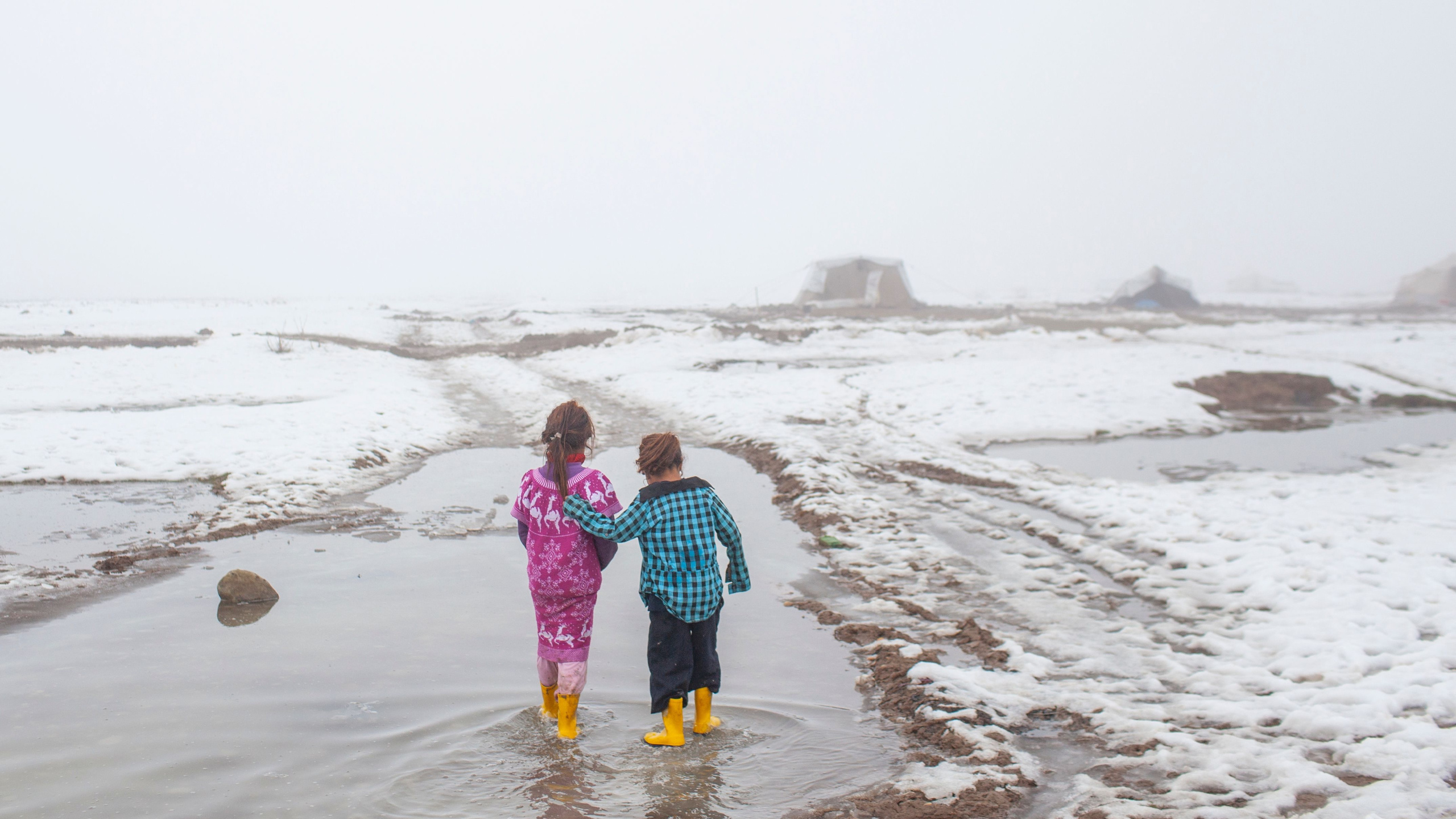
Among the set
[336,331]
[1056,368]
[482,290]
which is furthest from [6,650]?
[482,290]

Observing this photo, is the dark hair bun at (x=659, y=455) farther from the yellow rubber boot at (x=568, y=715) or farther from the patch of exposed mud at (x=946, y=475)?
the patch of exposed mud at (x=946, y=475)

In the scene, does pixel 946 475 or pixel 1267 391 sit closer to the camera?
pixel 946 475

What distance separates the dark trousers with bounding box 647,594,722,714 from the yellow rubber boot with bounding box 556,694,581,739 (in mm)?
456

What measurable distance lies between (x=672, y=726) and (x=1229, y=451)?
1310 cm

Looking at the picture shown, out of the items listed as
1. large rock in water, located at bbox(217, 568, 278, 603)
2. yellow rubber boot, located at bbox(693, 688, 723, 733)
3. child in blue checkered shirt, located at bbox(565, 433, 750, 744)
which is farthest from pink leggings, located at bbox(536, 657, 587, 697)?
large rock in water, located at bbox(217, 568, 278, 603)

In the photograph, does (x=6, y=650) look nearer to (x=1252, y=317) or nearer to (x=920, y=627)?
(x=920, y=627)

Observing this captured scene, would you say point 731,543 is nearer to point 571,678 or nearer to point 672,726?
point 672,726

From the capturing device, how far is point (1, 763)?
4.14 m

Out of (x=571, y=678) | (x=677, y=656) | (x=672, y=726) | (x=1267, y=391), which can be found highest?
(x=1267, y=391)

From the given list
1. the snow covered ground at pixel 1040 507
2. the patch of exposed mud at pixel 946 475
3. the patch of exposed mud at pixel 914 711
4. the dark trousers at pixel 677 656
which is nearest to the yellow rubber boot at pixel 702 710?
the dark trousers at pixel 677 656

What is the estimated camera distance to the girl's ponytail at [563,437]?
455cm

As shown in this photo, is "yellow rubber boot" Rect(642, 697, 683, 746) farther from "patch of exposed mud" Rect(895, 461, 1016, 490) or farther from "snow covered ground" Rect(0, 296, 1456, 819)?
"patch of exposed mud" Rect(895, 461, 1016, 490)

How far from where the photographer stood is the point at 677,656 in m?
4.57

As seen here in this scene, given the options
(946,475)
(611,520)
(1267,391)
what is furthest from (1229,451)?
(611,520)
